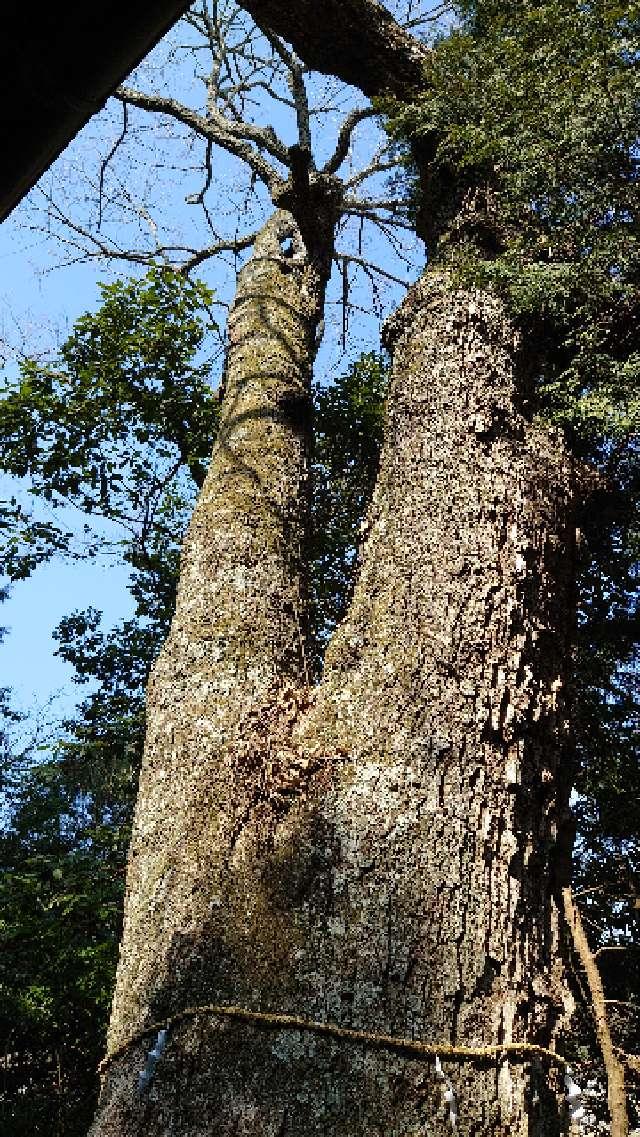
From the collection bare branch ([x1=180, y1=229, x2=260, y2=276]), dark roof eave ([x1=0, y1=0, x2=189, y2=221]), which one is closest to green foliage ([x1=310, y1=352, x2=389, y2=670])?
bare branch ([x1=180, y1=229, x2=260, y2=276])

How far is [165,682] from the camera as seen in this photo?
310 cm

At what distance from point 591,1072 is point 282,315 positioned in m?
3.85

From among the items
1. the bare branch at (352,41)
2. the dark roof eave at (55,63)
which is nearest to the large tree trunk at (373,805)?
the dark roof eave at (55,63)

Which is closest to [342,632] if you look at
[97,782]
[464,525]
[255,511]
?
[464,525]

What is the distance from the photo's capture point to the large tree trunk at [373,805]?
2053mm

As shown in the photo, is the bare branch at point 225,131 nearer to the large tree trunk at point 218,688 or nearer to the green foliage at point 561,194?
the green foliage at point 561,194

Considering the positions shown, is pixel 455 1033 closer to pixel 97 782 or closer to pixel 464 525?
pixel 464 525

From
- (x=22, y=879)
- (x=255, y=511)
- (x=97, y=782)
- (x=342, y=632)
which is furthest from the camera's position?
(x=97, y=782)

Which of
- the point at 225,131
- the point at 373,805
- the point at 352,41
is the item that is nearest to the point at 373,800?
the point at 373,805

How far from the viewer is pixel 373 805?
95.6 inches

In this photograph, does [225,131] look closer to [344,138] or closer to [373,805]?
[344,138]

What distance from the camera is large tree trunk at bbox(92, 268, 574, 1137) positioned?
80.8 inches

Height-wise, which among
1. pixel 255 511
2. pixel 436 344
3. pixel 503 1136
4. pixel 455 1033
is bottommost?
pixel 503 1136

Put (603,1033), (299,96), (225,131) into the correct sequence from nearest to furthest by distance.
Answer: (603,1033) < (225,131) < (299,96)
